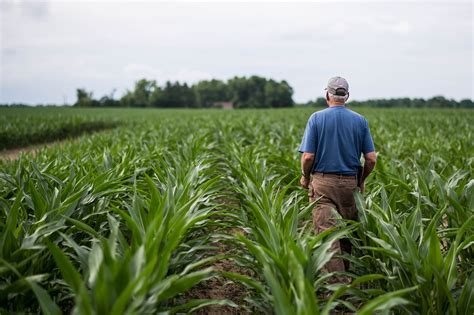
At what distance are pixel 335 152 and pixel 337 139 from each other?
0.38ft

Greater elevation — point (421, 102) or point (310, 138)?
point (421, 102)

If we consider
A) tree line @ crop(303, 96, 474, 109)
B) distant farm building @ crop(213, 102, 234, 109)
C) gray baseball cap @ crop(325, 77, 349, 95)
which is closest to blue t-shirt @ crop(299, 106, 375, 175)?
gray baseball cap @ crop(325, 77, 349, 95)

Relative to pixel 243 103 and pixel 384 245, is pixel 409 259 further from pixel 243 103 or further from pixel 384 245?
pixel 243 103

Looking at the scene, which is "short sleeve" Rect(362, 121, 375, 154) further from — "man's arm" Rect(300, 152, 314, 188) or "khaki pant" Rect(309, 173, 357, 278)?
"man's arm" Rect(300, 152, 314, 188)

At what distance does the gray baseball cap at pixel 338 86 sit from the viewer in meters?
3.27

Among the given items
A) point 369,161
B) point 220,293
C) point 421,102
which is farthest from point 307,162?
point 421,102

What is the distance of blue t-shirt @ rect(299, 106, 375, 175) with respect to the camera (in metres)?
3.33

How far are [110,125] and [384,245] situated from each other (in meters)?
25.4

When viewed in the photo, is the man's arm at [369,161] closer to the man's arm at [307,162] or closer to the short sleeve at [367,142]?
the short sleeve at [367,142]

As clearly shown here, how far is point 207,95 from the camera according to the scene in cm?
8944

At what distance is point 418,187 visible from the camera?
375 cm

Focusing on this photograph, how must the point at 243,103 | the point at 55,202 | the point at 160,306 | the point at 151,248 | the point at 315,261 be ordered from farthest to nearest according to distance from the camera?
the point at 243,103, the point at 55,202, the point at 315,261, the point at 160,306, the point at 151,248

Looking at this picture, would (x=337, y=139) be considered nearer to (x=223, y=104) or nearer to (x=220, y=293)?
(x=220, y=293)

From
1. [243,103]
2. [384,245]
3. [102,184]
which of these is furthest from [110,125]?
[243,103]
